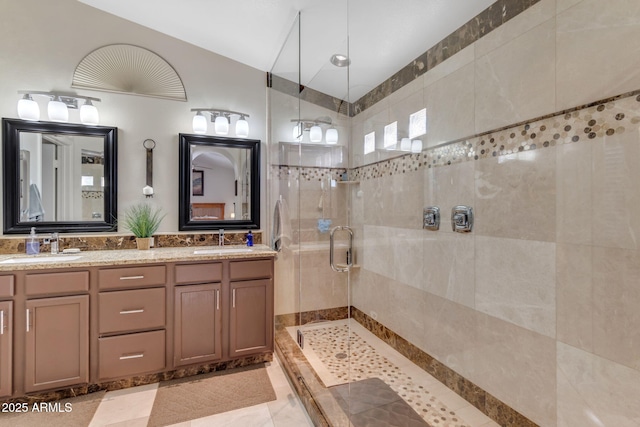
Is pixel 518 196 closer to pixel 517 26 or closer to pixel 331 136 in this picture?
pixel 517 26

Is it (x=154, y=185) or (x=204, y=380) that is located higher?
(x=154, y=185)

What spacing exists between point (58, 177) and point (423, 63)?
9.76 ft

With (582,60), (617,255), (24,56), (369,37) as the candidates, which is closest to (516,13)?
(582,60)

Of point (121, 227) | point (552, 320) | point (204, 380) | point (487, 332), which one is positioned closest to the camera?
point (552, 320)

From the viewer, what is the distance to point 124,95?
2.57 meters

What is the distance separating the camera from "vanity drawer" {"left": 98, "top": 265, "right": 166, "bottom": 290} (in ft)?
6.75

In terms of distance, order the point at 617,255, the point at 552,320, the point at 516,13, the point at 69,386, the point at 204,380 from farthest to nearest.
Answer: the point at 204,380
the point at 69,386
the point at 516,13
the point at 552,320
the point at 617,255

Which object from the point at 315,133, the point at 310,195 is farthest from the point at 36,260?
the point at 315,133

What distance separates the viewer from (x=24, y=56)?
232 cm

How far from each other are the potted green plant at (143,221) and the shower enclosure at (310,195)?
1.01 metres

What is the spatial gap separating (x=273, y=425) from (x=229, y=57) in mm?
2976

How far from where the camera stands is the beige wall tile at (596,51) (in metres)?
1.15

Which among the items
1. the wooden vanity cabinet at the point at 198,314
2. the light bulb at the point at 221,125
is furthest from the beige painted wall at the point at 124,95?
the wooden vanity cabinet at the point at 198,314

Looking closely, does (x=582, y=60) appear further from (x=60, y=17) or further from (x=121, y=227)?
(x=60, y=17)
